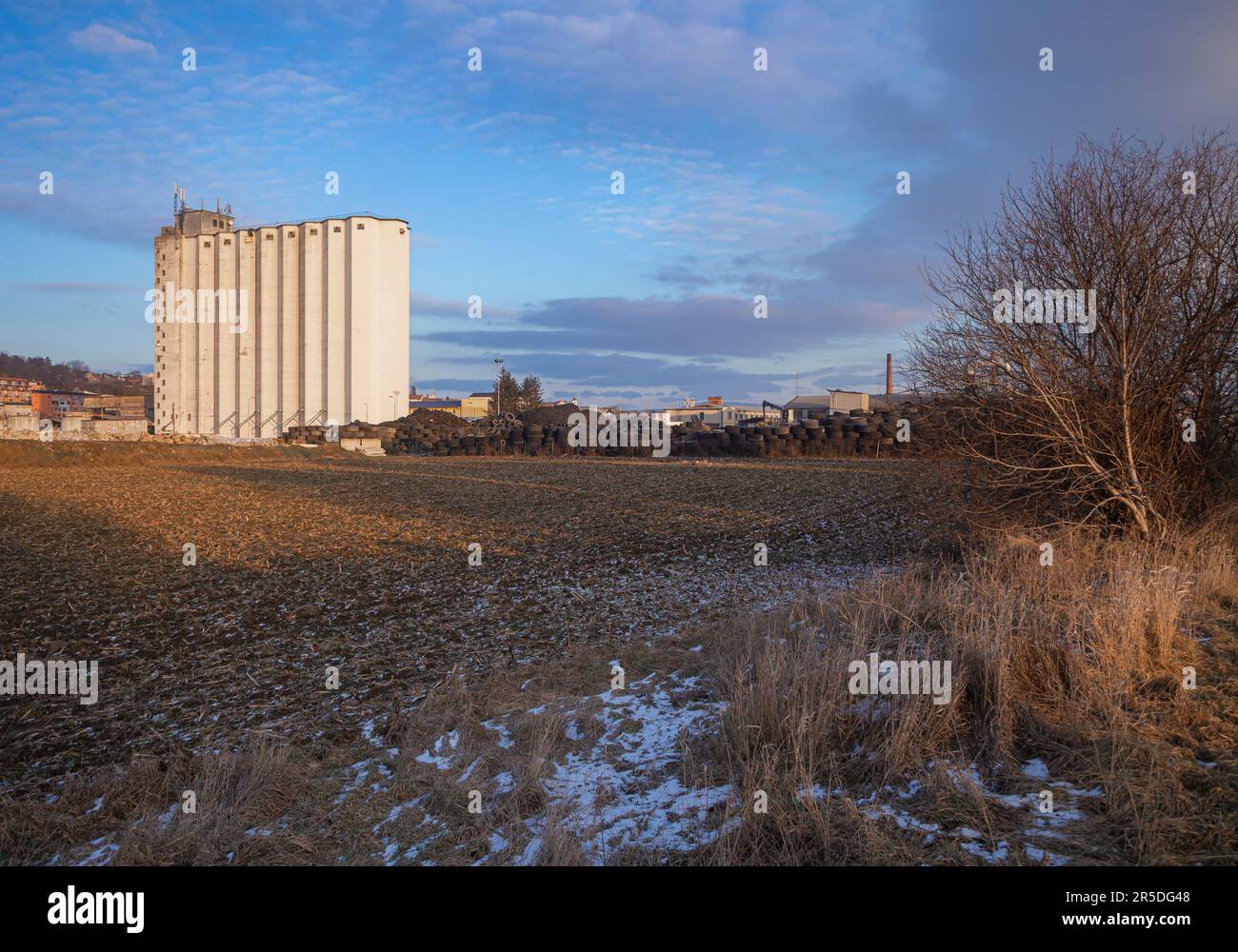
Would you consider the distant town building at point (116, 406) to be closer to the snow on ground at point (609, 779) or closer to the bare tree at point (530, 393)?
the bare tree at point (530, 393)

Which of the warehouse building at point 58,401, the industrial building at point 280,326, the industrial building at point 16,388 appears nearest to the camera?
the industrial building at point 280,326

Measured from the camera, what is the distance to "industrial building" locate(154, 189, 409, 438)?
56.1 meters

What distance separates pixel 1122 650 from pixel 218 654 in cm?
855

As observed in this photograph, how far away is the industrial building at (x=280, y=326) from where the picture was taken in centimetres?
5612

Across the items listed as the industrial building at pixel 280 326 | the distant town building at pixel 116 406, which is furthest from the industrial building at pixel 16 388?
the industrial building at pixel 280 326

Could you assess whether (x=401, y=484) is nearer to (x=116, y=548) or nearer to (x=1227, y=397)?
(x=116, y=548)

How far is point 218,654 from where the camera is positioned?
27.4ft

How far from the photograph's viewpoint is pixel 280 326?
58750 millimetres

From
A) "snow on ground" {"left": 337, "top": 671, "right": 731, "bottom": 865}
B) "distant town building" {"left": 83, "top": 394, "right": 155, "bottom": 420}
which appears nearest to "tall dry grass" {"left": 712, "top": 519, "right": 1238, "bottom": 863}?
"snow on ground" {"left": 337, "top": 671, "right": 731, "bottom": 865}

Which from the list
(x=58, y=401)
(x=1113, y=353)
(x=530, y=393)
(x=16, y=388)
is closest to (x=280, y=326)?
(x=530, y=393)

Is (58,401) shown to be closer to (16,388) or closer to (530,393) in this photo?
(16,388)

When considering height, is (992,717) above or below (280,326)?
below

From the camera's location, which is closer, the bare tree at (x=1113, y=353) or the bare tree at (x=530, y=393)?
the bare tree at (x=1113, y=353)

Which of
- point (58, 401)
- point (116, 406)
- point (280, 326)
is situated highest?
point (280, 326)
